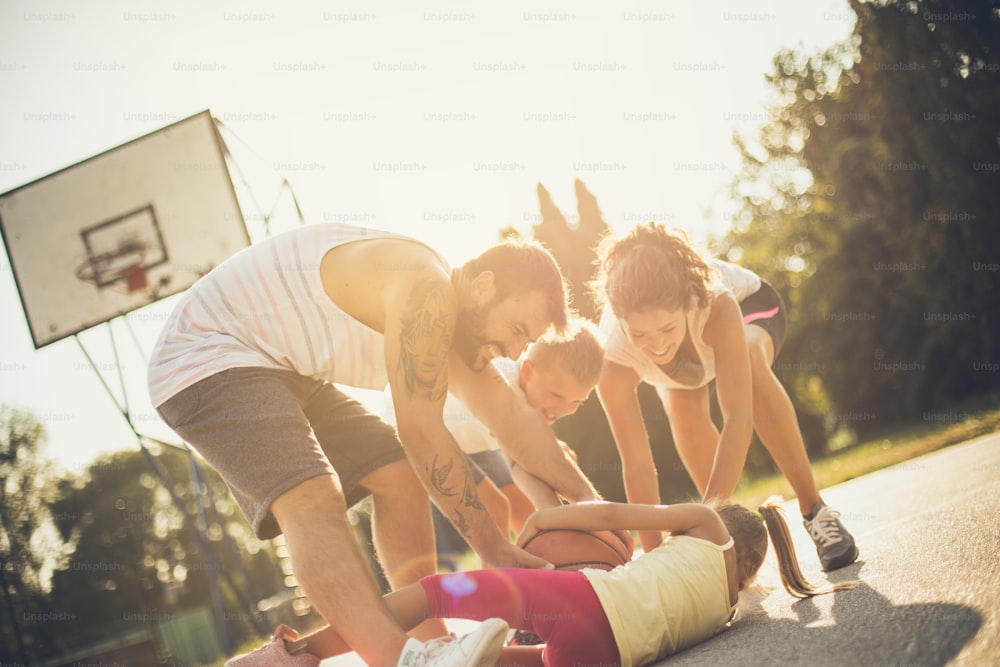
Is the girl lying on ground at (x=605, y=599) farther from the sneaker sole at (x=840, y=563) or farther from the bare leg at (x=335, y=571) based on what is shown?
the sneaker sole at (x=840, y=563)

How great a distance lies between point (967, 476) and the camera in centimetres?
443

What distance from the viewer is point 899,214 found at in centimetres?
1627

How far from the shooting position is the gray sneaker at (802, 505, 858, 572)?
321cm

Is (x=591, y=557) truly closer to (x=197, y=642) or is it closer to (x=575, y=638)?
(x=575, y=638)

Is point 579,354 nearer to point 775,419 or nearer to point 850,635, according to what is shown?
point 775,419

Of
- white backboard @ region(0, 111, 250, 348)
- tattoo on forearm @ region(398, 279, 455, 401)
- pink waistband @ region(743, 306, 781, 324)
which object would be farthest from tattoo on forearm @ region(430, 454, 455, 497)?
white backboard @ region(0, 111, 250, 348)

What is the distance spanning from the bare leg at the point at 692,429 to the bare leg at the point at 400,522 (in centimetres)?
164

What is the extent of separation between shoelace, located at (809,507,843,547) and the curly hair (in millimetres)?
1068

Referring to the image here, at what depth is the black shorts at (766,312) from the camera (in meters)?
4.12

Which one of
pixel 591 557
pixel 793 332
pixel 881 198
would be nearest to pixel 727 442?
pixel 591 557

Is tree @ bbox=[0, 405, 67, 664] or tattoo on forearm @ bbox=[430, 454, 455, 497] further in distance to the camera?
tree @ bbox=[0, 405, 67, 664]

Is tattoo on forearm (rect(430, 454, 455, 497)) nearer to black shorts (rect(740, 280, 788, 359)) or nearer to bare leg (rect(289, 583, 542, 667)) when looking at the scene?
bare leg (rect(289, 583, 542, 667))

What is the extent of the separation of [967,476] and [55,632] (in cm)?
3755

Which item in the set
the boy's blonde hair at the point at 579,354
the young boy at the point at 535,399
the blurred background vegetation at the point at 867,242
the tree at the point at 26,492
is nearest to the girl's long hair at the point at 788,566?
the young boy at the point at 535,399
